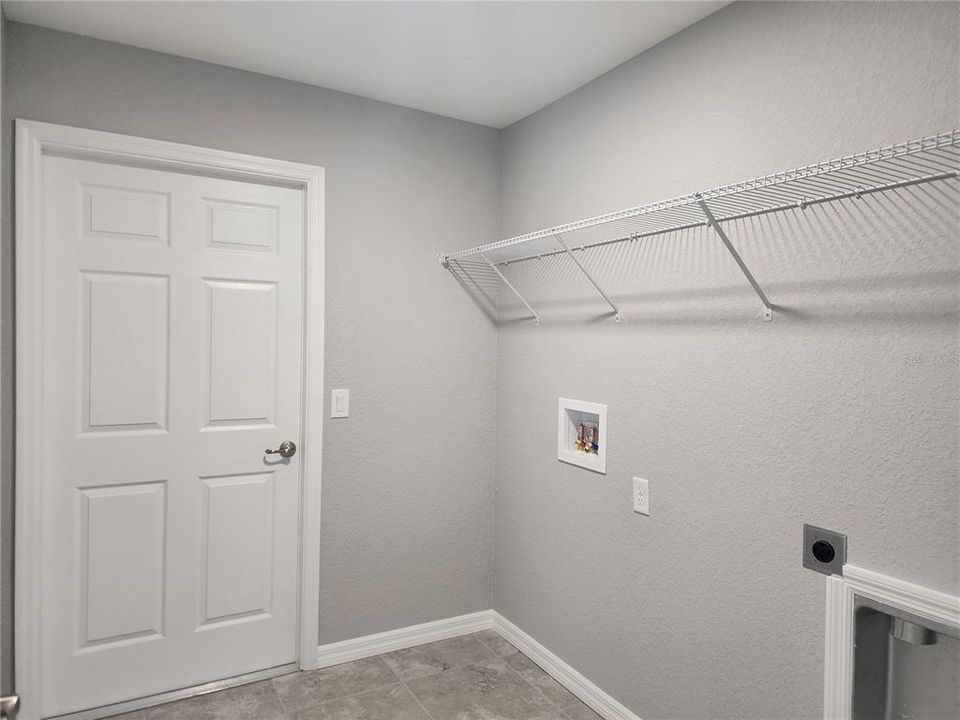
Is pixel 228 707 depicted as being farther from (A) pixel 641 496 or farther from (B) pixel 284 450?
(A) pixel 641 496

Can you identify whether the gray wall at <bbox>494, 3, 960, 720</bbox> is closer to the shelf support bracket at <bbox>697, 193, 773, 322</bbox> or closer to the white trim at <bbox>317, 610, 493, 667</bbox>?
the shelf support bracket at <bbox>697, 193, 773, 322</bbox>

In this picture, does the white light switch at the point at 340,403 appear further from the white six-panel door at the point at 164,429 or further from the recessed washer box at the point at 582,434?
the recessed washer box at the point at 582,434

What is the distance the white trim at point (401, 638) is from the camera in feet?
8.14

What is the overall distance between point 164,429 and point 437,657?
58.1 inches

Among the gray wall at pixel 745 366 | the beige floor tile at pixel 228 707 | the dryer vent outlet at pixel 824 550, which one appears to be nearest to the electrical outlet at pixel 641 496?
the gray wall at pixel 745 366

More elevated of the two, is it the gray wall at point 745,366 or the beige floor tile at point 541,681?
the gray wall at point 745,366

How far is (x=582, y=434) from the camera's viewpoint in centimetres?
236

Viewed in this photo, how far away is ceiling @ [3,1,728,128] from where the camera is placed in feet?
5.98

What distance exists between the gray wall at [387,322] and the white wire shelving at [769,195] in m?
0.41

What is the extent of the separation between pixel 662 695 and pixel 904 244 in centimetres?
154

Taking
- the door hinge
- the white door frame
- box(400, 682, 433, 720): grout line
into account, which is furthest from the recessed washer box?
the door hinge

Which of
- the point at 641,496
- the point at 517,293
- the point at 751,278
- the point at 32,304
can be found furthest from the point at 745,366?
the point at 32,304

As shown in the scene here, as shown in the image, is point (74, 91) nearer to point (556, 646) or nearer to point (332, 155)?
point (332, 155)

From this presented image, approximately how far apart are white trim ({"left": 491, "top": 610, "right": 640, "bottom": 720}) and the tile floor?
27 millimetres
